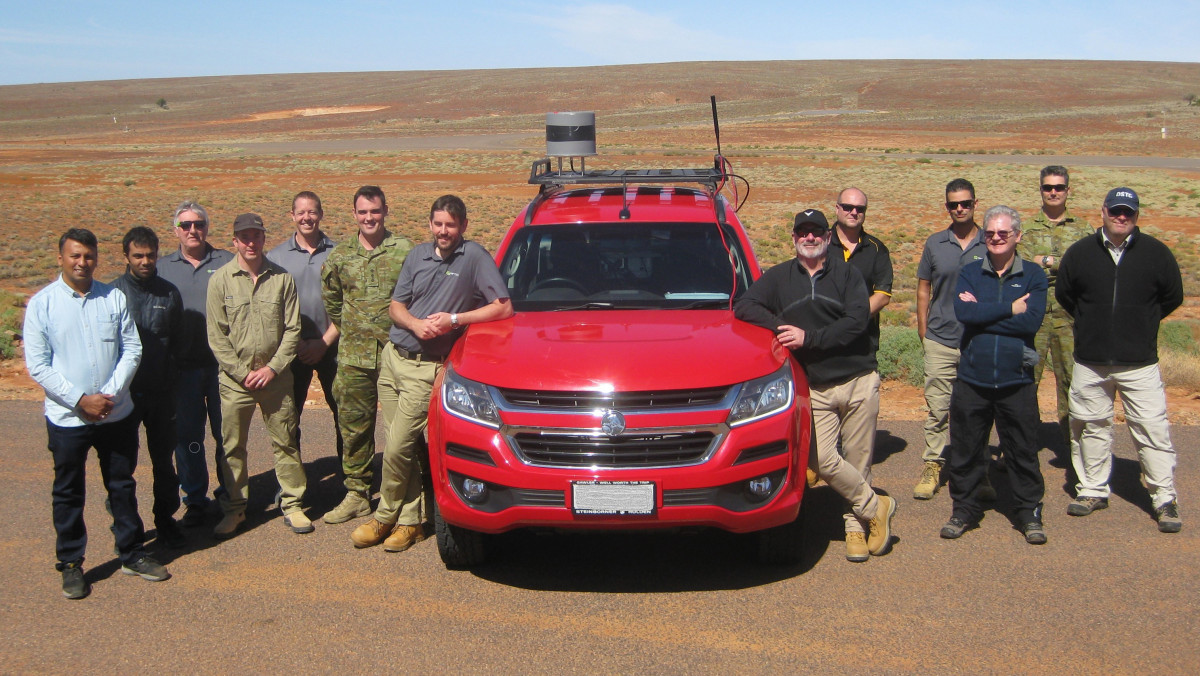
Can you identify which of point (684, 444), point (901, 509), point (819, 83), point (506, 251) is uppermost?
point (819, 83)

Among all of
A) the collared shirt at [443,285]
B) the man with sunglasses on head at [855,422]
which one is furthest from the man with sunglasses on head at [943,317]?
the collared shirt at [443,285]

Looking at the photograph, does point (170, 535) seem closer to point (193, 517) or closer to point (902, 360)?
point (193, 517)

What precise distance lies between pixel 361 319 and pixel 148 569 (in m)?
1.70

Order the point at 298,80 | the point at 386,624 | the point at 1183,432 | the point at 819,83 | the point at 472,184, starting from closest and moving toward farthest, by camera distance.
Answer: the point at 386,624, the point at 1183,432, the point at 472,184, the point at 819,83, the point at 298,80

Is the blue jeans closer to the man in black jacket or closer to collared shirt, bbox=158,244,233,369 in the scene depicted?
collared shirt, bbox=158,244,233,369

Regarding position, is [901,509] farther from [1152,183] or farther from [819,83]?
[819,83]

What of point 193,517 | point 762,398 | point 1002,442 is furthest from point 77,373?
point 1002,442

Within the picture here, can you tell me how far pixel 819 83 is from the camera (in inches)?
5541

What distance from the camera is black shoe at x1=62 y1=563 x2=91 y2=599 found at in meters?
4.94

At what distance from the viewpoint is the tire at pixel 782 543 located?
199 inches

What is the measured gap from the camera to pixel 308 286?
6.36 meters

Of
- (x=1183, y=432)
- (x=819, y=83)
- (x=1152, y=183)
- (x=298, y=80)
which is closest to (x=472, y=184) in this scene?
(x=1152, y=183)

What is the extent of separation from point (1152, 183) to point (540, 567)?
107ft

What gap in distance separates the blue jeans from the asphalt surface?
428 mm
